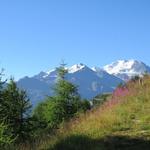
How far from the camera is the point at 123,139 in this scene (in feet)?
41.2

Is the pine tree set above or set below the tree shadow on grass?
above

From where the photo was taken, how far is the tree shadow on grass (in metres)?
11.7

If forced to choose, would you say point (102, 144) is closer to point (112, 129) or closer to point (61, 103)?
point (112, 129)

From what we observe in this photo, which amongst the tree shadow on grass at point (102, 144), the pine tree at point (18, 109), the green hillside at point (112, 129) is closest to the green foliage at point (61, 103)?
the pine tree at point (18, 109)

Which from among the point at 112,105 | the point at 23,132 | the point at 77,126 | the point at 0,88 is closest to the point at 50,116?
the point at 23,132

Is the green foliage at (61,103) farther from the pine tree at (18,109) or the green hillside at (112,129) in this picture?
the green hillside at (112,129)

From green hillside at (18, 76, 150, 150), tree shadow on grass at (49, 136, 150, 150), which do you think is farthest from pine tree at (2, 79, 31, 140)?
tree shadow on grass at (49, 136, 150, 150)

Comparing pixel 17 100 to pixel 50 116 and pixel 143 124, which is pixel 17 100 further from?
pixel 143 124

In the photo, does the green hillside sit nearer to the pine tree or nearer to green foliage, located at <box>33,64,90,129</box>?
the pine tree

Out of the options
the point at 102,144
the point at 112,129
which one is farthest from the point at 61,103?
the point at 102,144

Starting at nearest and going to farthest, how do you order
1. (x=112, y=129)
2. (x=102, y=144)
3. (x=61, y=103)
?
(x=102, y=144) → (x=112, y=129) → (x=61, y=103)

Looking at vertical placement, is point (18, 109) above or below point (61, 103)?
below

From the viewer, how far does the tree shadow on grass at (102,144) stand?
11.7 meters

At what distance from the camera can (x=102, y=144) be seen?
1188 cm
